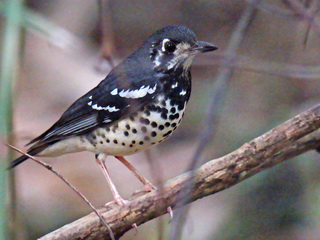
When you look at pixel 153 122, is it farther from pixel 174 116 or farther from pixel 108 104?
pixel 108 104

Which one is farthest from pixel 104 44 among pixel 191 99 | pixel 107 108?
pixel 191 99

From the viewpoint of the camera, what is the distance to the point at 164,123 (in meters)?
4.86

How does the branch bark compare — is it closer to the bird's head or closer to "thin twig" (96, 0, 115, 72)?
the bird's head

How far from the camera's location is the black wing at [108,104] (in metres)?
4.95

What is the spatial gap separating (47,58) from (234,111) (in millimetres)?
3082

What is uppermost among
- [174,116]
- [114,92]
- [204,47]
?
[114,92]

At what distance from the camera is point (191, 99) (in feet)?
27.4

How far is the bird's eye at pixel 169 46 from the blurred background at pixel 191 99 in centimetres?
34

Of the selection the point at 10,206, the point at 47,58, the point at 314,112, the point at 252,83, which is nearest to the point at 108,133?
the point at 10,206

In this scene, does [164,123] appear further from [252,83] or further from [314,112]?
[252,83]

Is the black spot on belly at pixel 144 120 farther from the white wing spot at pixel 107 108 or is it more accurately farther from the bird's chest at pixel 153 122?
the white wing spot at pixel 107 108

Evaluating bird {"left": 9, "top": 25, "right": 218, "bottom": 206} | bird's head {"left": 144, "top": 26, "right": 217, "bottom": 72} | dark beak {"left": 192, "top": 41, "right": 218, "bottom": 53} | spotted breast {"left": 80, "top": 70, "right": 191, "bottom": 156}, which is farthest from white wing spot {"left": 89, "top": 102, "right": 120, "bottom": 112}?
dark beak {"left": 192, "top": 41, "right": 218, "bottom": 53}

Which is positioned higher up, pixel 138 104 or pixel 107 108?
pixel 107 108

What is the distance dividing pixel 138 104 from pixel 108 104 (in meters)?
0.40
